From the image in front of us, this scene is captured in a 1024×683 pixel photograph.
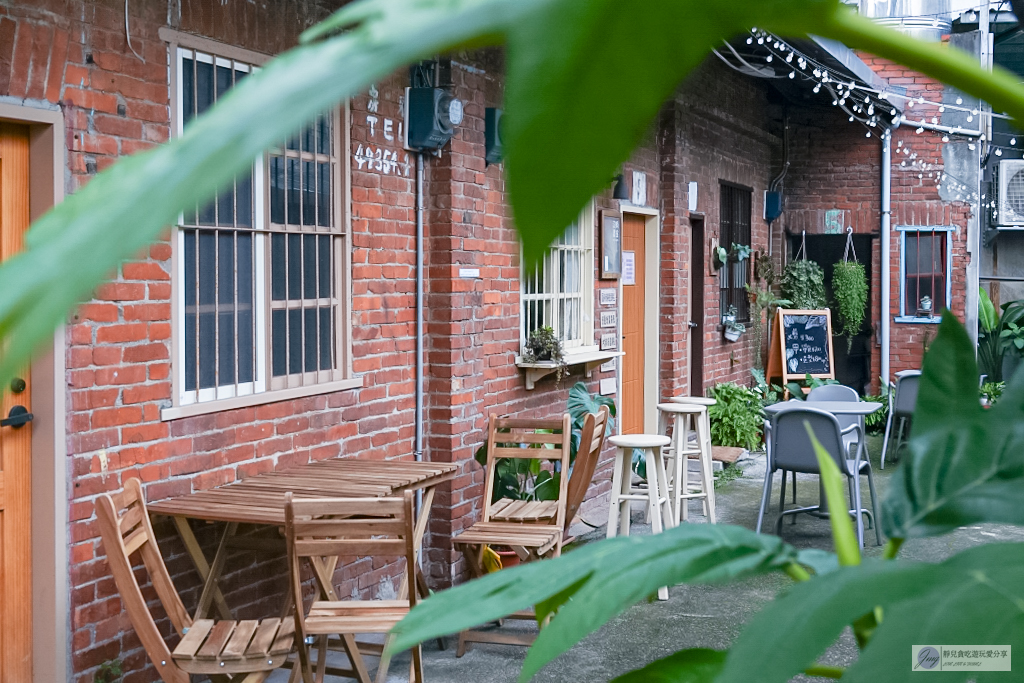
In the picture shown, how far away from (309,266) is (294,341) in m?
0.35

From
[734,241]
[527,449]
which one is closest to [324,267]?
[527,449]

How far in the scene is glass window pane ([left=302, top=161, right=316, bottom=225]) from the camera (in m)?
4.51

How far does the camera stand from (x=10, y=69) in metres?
3.16

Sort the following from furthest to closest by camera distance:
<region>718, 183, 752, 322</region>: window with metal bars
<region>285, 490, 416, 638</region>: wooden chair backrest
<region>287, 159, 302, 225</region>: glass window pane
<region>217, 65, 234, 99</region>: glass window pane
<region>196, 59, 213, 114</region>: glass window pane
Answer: <region>718, 183, 752, 322</region>: window with metal bars → <region>287, 159, 302, 225</region>: glass window pane → <region>217, 65, 234, 99</region>: glass window pane → <region>196, 59, 213, 114</region>: glass window pane → <region>285, 490, 416, 638</region>: wooden chair backrest

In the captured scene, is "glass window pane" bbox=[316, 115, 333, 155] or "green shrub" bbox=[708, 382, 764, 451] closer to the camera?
"glass window pane" bbox=[316, 115, 333, 155]

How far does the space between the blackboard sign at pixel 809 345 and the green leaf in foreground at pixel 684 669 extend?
10.7 metres

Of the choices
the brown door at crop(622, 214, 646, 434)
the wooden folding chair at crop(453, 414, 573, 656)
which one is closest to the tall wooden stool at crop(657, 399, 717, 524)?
the wooden folding chair at crop(453, 414, 573, 656)

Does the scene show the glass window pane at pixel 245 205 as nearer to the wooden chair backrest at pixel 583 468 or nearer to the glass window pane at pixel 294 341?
the glass window pane at pixel 294 341

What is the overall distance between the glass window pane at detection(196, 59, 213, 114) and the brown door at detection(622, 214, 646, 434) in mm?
4608

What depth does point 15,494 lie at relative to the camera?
3406 millimetres

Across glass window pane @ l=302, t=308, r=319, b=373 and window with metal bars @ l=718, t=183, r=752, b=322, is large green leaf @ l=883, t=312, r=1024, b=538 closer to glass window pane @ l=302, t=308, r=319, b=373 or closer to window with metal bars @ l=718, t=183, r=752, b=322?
glass window pane @ l=302, t=308, r=319, b=373

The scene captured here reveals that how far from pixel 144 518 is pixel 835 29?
11.5 ft

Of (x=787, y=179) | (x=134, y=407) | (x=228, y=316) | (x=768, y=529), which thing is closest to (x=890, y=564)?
(x=134, y=407)

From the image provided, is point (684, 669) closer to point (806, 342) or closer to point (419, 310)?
point (419, 310)
